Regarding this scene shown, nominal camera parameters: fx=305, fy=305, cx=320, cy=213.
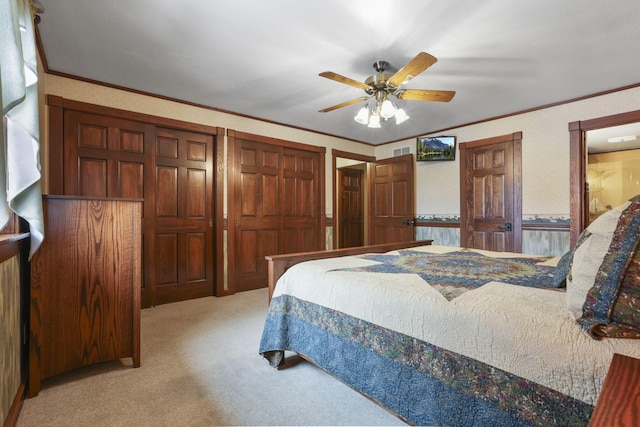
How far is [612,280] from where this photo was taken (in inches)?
39.8

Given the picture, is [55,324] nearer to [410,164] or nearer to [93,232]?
[93,232]

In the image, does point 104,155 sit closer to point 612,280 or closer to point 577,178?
point 612,280

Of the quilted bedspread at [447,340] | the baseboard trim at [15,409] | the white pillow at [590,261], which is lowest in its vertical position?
the baseboard trim at [15,409]

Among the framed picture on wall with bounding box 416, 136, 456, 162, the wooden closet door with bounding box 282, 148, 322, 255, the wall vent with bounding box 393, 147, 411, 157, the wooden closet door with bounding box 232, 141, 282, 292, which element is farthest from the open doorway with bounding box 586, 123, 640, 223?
the wooden closet door with bounding box 232, 141, 282, 292

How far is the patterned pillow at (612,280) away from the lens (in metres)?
0.96

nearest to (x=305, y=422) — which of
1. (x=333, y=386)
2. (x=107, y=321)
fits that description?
(x=333, y=386)

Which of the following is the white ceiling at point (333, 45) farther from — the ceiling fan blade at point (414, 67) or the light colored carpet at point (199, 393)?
the light colored carpet at point (199, 393)

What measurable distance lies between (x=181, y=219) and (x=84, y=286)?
71.0 inches

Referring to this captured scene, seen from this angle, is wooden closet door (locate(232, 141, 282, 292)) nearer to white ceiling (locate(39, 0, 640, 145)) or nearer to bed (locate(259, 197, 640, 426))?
white ceiling (locate(39, 0, 640, 145))

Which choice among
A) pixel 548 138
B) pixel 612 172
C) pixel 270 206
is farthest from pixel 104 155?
pixel 612 172

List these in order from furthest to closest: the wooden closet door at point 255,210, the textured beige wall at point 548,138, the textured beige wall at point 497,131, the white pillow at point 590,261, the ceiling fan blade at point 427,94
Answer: the wooden closet door at point 255,210 < the textured beige wall at point 548,138 < the textured beige wall at point 497,131 < the ceiling fan blade at point 427,94 < the white pillow at point 590,261

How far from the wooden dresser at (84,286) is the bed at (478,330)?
38.5 inches

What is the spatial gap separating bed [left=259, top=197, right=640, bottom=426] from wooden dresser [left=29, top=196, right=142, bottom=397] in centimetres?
98

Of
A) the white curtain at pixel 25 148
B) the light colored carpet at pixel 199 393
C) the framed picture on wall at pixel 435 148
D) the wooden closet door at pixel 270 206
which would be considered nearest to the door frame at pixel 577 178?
the framed picture on wall at pixel 435 148
